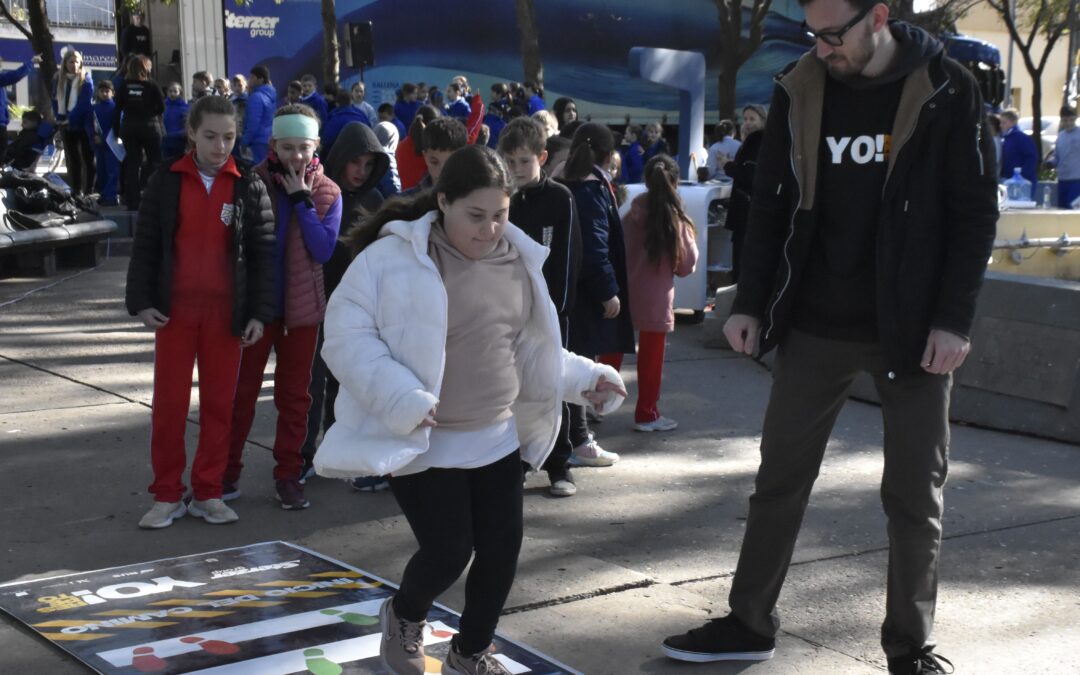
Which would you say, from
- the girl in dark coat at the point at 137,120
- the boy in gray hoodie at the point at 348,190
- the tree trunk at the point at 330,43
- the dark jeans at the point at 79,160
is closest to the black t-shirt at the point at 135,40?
the tree trunk at the point at 330,43

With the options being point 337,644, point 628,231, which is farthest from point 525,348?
point 628,231

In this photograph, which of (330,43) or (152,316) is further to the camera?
(330,43)

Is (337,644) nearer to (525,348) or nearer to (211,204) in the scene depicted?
(525,348)

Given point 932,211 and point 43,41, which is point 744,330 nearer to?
point 932,211

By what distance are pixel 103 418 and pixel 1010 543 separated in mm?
4748

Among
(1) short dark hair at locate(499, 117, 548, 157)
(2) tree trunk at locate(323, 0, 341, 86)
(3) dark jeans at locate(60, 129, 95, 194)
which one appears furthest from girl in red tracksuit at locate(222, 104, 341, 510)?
(2) tree trunk at locate(323, 0, 341, 86)

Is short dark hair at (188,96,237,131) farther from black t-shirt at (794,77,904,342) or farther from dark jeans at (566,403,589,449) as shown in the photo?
black t-shirt at (794,77,904,342)

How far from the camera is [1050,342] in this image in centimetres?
762

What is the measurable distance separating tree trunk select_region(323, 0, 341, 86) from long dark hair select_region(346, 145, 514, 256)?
734 inches

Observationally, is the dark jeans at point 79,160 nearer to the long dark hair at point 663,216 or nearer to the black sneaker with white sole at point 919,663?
the long dark hair at point 663,216

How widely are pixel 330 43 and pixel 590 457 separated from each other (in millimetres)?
16678

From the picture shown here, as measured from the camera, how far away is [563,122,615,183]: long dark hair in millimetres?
6866

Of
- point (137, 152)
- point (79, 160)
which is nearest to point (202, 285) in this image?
point (137, 152)

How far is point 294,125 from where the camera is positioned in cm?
570
